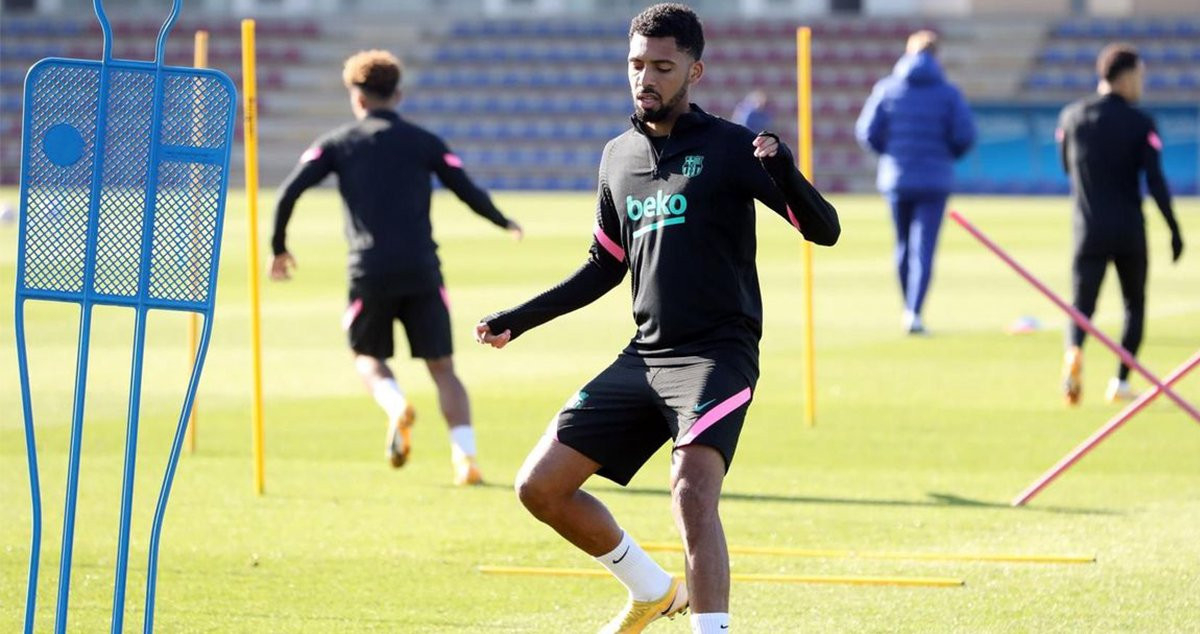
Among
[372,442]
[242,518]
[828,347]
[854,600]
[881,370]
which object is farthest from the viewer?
[828,347]

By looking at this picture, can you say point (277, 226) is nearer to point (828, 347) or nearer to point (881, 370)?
point (881, 370)

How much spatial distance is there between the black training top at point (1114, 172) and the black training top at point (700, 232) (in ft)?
22.1

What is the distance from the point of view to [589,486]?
9.20 m

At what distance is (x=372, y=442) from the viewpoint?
1053cm

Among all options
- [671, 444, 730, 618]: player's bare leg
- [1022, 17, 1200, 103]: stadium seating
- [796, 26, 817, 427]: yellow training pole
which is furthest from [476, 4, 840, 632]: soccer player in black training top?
[1022, 17, 1200, 103]: stadium seating

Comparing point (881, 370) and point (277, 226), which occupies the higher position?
point (277, 226)

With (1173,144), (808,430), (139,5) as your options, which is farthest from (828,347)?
(139,5)

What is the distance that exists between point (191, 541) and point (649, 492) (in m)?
2.22

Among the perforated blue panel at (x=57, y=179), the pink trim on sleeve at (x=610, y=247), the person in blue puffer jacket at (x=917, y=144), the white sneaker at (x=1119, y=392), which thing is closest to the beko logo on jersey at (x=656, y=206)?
the pink trim on sleeve at (x=610, y=247)

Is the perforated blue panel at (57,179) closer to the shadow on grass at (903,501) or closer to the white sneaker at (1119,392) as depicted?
the shadow on grass at (903,501)

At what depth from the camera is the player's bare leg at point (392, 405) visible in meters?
8.90

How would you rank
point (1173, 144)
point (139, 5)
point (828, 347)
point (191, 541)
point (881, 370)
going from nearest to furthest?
point (191, 541) → point (881, 370) → point (828, 347) → point (1173, 144) → point (139, 5)

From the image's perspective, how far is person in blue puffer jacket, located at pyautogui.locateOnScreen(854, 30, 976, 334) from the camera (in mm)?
15602

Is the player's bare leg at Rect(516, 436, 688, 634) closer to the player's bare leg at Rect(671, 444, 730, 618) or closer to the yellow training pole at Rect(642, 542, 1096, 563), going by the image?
the player's bare leg at Rect(671, 444, 730, 618)
